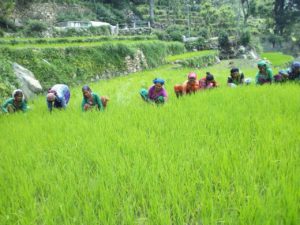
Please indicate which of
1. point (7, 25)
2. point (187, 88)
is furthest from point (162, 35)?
point (187, 88)

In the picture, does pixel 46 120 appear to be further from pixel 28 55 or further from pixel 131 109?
pixel 28 55

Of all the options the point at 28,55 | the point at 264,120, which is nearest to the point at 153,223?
the point at 264,120

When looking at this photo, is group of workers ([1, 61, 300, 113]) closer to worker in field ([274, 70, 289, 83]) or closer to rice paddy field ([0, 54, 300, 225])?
worker in field ([274, 70, 289, 83])

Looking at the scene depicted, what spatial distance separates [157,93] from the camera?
561 centimetres

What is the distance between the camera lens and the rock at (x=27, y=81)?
7660mm

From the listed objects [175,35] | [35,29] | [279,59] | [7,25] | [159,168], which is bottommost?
[279,59]

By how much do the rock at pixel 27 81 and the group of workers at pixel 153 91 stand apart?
79.0 inches

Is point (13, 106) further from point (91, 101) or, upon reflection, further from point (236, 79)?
point (236, 79)

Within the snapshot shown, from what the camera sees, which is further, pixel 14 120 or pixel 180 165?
pixel 14 120

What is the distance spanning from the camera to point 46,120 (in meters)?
4.71

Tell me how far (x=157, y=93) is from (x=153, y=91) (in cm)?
9

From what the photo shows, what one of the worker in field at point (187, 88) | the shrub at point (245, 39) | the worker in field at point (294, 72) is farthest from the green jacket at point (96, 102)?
the shrub at point (245, 39)

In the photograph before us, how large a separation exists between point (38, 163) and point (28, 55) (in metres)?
7.05

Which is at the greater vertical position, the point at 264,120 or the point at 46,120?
the point at 264,120
